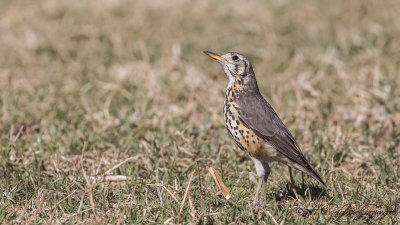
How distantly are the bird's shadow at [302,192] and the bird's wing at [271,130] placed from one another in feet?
0.77

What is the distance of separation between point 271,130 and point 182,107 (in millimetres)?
2676

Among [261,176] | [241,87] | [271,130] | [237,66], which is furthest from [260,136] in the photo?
[237,66]

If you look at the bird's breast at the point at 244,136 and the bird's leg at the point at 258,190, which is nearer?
the bird's leg at the point at 258,190

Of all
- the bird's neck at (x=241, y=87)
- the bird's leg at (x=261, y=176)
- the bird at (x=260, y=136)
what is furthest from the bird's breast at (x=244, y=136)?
the bird's neck at (x=241, y=87)

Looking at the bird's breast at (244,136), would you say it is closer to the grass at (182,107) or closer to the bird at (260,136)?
the bird at (260,136)

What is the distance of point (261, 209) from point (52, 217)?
1729 mm

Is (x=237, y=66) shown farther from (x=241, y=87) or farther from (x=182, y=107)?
(x=182, y=107)

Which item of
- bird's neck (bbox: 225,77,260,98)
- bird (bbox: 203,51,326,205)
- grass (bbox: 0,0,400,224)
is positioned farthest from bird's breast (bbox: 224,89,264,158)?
grass (bbox: 0,0,400,224)

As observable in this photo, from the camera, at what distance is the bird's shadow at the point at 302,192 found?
5258 millimetres

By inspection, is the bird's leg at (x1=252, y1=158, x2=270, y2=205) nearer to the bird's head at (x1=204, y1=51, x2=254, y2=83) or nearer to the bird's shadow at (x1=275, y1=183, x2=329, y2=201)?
the bird's shadow at (x1=275, y1=183, x2=329, y2=201)

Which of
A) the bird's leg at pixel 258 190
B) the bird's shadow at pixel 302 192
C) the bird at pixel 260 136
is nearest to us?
the bird's leg at pixel 258 190

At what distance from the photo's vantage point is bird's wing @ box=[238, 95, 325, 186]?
5.12m

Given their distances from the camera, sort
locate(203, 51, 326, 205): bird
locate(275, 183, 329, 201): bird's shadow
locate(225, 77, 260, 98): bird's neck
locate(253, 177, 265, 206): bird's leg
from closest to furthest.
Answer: locate(253, 177, 265, 206): bird's leg, locate(203, 51, 326, 205): bird, locate(275, 183, 329, 201): bird's shadow, locate(225, 77, 260, 98): bird's neck

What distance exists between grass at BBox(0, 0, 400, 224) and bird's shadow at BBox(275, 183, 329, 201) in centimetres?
2
